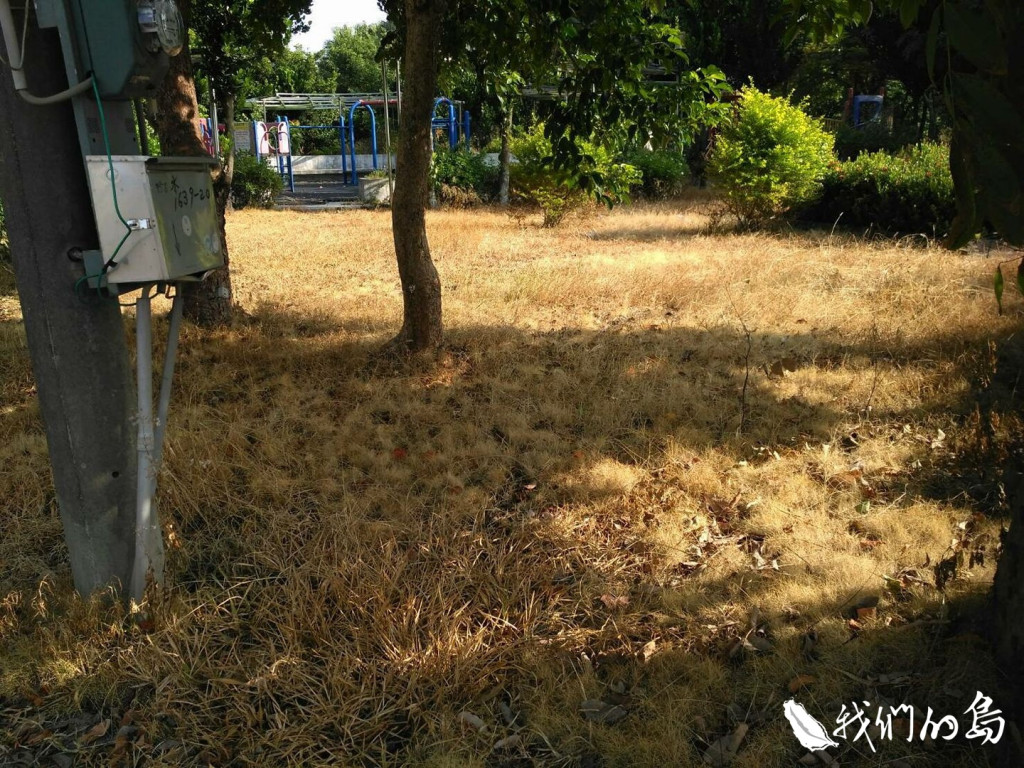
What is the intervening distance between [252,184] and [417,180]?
14.8 metres

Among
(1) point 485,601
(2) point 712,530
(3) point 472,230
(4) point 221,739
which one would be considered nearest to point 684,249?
(3) point 472,230

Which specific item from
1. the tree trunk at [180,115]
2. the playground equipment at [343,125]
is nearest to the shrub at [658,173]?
the playground equipment at [343,125]

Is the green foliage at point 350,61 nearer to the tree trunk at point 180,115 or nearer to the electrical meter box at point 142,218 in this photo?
the tree trunk at point 180,115

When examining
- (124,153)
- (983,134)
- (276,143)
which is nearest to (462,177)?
(276,143)

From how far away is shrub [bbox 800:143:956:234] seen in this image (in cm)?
1127

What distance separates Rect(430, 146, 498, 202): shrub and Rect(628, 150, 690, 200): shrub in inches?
131

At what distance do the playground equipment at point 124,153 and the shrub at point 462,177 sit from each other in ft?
50.9

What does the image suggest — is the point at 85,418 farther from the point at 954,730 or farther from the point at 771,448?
the point at 771,448

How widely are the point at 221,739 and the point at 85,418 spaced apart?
1.24 meters

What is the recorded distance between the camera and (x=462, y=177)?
62.1ft

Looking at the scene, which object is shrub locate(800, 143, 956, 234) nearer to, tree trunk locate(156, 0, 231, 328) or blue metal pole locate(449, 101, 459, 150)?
tree trunk locate(156, 0, 231, 328)

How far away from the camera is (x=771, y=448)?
15.5ft

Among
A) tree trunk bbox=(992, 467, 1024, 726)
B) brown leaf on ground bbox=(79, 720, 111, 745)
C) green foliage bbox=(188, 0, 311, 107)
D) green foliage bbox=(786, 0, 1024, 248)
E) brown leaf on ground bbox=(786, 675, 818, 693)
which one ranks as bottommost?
brown leaf on ground bbox=(79, 720, 111, 745)

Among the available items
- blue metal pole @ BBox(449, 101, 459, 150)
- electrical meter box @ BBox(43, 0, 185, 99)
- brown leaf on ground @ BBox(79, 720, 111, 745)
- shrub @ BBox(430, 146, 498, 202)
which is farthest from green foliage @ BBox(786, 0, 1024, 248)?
blue metal pole @ BBox(449, 101, 459, 150)
